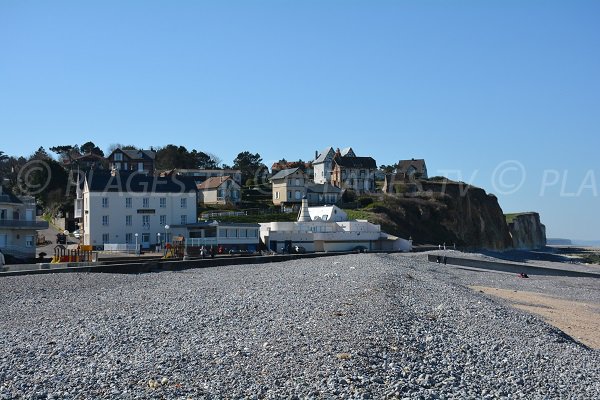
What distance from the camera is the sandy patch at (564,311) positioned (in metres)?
22.1

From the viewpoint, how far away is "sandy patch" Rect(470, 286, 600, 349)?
22.1 meters

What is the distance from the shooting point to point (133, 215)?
54.0m

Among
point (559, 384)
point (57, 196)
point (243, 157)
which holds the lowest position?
point (559, 384)

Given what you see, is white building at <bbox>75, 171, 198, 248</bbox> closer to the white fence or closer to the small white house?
the white fence

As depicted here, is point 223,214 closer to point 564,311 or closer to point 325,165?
point 325,165

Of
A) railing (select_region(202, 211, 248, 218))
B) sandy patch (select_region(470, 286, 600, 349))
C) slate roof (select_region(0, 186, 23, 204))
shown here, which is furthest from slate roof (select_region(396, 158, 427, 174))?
sandy patch (select_region(470, 286, 600, 349))

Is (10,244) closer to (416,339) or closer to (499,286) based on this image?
(499,286)

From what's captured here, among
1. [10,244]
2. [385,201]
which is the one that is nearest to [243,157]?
[385,201]

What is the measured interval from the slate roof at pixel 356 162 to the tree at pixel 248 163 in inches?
695

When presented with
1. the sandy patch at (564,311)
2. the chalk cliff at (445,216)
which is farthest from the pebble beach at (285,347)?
the chalk cliff at (445,216)

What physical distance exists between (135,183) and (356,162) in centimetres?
4828

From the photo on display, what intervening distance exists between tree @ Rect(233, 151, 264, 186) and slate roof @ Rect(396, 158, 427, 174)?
2189 centimetres

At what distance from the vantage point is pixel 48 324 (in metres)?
19.1

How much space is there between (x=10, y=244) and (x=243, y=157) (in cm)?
7326
